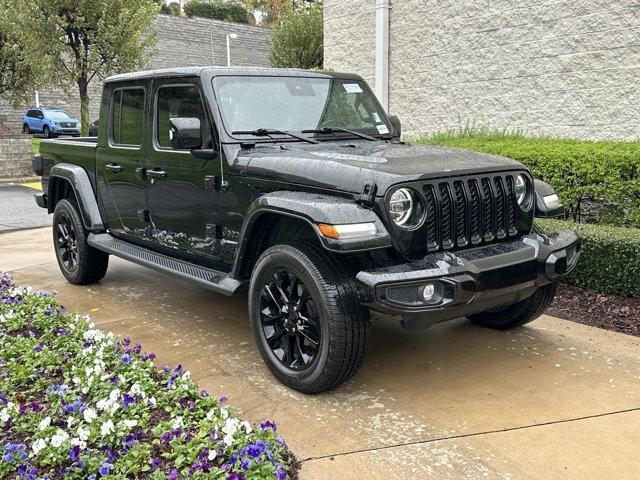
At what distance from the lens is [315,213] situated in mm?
3393

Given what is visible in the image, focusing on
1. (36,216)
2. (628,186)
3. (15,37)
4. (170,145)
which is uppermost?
(15,37)

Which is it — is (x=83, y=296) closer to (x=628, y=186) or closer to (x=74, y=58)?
(x=628, y=186)

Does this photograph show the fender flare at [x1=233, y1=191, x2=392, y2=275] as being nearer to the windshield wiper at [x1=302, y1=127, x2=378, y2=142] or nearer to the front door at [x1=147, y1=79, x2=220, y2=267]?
the front door at [x1=147, y1=79, x2=220, y2=267]

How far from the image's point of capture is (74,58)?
59.3 feet

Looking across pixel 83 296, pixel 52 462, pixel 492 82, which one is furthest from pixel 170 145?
pixel 492 82

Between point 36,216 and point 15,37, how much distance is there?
8.46 meters

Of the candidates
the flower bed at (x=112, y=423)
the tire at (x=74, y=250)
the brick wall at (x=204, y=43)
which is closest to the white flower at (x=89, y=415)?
the flower bed at (x=112, y=423)

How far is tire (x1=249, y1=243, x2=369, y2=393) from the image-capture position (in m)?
3.44

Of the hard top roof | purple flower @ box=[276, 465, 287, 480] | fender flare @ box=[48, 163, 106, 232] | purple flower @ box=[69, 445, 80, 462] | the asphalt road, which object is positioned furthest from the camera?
the asphalt road

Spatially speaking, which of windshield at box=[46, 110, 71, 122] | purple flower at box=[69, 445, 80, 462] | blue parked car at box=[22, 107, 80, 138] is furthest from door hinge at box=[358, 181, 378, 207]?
windshield at box=[46, 110, 71, 122]

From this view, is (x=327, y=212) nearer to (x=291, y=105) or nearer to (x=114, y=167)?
Answer: (x=291, y=105)

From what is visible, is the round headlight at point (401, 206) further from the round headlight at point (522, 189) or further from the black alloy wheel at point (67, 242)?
the black alloy wheel at point (67, 242)

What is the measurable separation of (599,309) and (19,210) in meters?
10.4

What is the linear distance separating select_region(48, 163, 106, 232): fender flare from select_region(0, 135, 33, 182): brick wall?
39.4 ft
